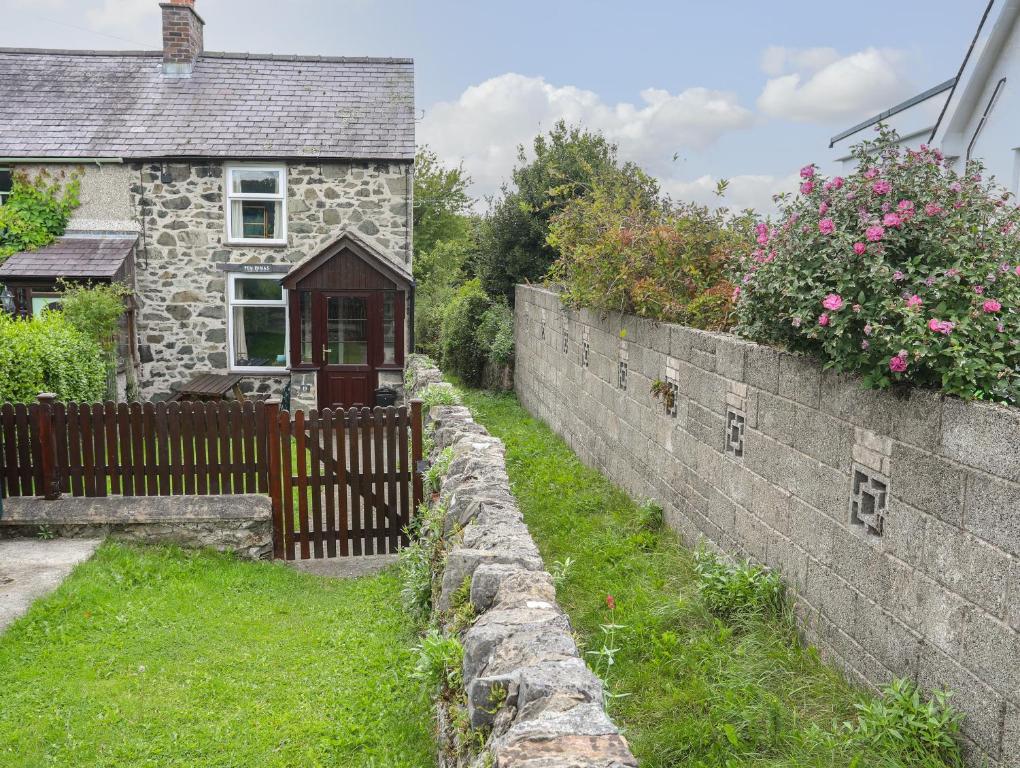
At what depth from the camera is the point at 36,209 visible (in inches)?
585

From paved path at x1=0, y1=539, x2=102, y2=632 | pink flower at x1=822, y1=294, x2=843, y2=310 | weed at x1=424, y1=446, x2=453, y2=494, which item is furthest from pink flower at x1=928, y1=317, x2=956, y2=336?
paved path at x1=0, y1=539, x2=102, y2=632

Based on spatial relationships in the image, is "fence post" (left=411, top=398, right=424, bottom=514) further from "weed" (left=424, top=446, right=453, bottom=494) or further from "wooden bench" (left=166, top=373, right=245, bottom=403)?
"wooden bench" (left=166, top=373, right=245, bottom=403)

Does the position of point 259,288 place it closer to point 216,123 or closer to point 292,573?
point 216,123

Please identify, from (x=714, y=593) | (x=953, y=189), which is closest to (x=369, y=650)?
(x=714, y=593)

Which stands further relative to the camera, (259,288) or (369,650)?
(259,288)

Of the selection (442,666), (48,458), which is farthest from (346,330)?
(442,666)

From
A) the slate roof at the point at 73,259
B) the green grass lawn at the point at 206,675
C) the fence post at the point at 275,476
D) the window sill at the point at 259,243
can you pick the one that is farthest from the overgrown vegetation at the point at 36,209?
the green grass lawn at the point at 206,675

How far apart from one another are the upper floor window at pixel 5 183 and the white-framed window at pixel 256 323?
434cm

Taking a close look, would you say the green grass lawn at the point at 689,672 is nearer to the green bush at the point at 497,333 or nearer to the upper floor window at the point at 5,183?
the green bush at the point at 497,333

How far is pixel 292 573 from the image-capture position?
23.9 feet

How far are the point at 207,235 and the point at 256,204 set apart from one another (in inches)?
42.6

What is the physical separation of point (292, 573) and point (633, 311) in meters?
4.23

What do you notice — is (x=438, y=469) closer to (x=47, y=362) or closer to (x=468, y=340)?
(x=47, y=362)

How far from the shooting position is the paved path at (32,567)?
19.2 ft
